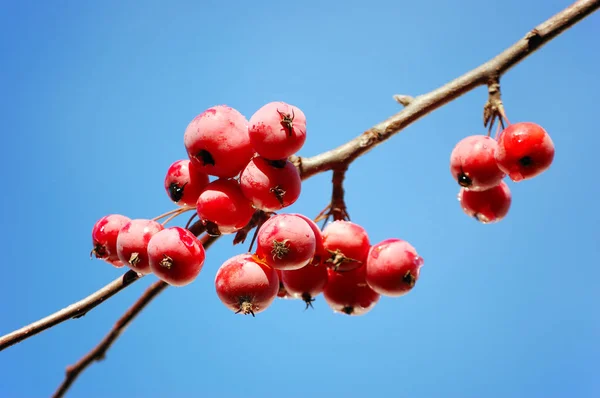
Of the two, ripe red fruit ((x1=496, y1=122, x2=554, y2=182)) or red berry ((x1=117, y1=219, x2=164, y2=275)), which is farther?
ripe red fruit ((x1=496, y1=122, x2=554, y2=182))

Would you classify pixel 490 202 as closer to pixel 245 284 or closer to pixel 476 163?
pixel 476 163

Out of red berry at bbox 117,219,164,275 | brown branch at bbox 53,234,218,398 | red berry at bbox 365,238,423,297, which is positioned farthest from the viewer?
brown branch at bbox 53,234,218,398

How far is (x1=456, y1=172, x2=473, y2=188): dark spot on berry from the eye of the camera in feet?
8.36

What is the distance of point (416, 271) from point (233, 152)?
39.0 inches

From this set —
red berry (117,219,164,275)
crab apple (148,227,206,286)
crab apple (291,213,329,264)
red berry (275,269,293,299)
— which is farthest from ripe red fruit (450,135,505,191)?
red berry (117,219,164,275)

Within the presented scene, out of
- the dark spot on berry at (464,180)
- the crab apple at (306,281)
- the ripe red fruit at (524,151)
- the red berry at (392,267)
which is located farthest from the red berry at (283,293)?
the ripe red fruit at (524,151)

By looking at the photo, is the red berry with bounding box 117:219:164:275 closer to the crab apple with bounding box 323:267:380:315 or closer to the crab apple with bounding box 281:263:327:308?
the crab apple with bounding box 281:263:327:308

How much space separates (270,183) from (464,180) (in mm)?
1060

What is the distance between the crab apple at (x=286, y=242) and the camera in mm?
2018

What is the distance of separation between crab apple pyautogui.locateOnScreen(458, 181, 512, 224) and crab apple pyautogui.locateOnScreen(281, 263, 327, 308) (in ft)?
A: 3.20

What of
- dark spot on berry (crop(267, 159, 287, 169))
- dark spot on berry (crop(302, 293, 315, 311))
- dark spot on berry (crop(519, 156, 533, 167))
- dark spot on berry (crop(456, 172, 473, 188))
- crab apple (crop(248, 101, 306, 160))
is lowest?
dark spot on berry (crop(302, 293, 315, 311))

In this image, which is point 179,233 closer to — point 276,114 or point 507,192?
point 276,114

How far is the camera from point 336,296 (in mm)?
2527

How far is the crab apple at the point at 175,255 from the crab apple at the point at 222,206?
10 cm
